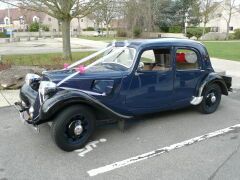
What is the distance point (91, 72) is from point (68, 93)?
0.70 metres

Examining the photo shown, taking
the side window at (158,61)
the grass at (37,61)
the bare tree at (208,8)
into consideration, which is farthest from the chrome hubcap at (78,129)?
the bare tree at (208,8)

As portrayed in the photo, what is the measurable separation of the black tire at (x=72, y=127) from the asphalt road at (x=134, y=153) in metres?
0.14

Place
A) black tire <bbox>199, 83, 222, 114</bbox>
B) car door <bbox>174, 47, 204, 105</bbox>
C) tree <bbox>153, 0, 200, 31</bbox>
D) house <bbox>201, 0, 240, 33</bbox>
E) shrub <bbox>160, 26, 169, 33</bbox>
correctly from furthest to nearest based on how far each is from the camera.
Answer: shrub <bbox>160, 26, 169, 33</bbox> < tree <bbox>153, 0, 200, 31</bbox> < house <bbox>201, 0, 240, 33</bbox> < black tire <bbox>199, 83, 222, 114</bbox> < car door <bbox>174, 47, 204, 105</bbox>

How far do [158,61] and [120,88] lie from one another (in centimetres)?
105

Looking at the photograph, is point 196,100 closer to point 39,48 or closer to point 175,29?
point 39,48

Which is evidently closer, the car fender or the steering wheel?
the steering wheel

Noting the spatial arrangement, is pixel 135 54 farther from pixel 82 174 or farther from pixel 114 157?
pixel 82 174

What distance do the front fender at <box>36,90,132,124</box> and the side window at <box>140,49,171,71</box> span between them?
126 cm

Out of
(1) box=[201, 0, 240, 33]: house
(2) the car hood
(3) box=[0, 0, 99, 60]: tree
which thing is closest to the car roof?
(2) the car hood

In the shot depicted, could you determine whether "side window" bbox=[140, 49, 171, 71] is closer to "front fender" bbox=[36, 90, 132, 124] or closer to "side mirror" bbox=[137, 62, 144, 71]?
A: "side mirror" bbox=[137, 62, 144, 71]

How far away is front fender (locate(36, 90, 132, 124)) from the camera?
3645 mm

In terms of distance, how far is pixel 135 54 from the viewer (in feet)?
14.6

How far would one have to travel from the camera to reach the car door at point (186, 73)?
493cm

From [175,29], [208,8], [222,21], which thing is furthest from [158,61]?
[222,21]
